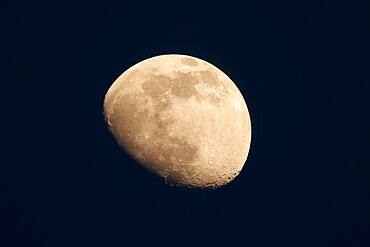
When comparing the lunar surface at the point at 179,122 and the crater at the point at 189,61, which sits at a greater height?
the crater at the point at 189,61

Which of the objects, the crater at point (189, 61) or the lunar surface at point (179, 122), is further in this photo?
the crater at point (189, 61)

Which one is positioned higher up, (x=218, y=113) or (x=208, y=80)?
(x=208, y=80)

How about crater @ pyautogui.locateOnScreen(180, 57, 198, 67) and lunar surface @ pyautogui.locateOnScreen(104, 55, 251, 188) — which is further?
crater @ pyautogui.locateOnScreen(180, 57, 198, 67)

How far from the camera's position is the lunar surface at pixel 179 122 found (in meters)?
6.71

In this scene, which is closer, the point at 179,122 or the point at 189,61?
the point at 179,122

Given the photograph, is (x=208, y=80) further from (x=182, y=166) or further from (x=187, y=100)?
(x=182, y=166)

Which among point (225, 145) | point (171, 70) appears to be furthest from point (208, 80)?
point (225, 145)

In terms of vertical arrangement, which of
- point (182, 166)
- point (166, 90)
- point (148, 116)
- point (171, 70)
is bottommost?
point (182, 166)

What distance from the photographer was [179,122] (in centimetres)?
669

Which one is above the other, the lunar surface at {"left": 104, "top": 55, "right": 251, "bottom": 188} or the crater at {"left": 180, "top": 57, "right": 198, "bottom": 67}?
the crater at {"left": 180, "top": 57, "right": 198, "bottom": 67}

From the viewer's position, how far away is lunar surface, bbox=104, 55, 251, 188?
6.71 meters

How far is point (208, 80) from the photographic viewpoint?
23.7 feet

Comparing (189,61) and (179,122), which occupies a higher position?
(189,61)

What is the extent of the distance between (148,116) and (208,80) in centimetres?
118
